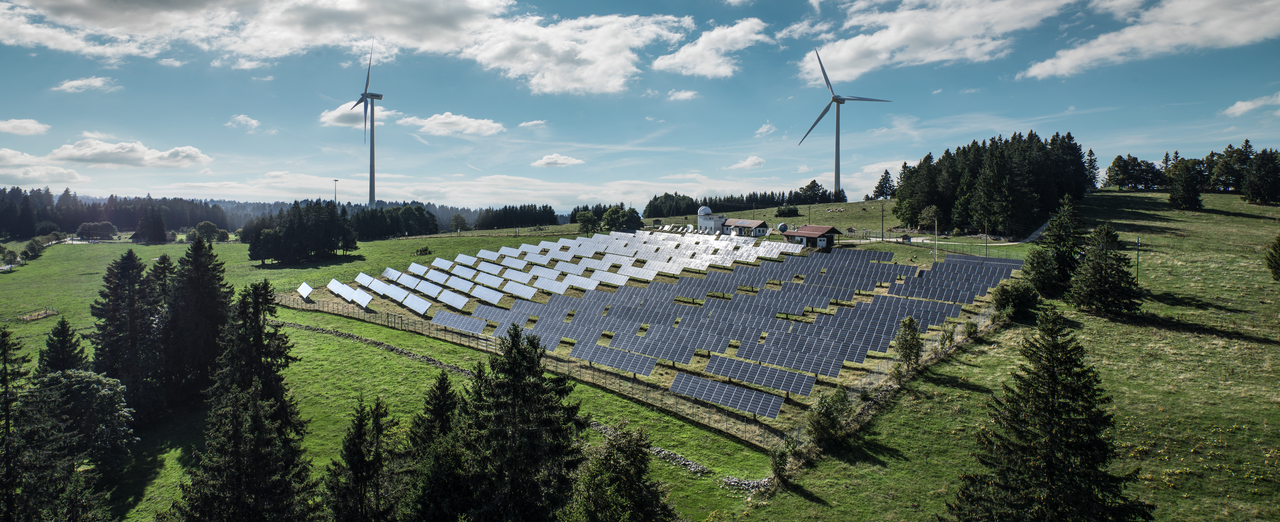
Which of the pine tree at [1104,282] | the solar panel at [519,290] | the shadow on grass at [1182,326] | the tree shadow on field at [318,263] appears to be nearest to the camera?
the shadow on grass at [1182,326]

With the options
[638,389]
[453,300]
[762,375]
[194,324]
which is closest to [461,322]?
[453,300]

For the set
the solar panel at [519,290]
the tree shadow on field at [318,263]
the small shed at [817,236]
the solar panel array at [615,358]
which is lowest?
the solar panel array at [615,358]

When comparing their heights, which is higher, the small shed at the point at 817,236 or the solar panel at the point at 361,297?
the small shed at the point at 817,236

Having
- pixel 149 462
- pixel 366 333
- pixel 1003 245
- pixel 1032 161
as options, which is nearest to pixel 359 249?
pixel 366 333

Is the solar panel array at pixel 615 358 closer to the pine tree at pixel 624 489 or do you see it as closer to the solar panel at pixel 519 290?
the pine tree at pixel 624 489

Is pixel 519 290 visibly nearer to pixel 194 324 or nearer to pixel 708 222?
pixel 194 324

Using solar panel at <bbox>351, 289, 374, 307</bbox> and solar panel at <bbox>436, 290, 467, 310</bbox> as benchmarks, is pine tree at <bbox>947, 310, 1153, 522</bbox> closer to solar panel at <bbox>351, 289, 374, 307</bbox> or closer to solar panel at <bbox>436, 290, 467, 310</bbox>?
solar panel at <bbox>436, 290, 467, 310</bbox>

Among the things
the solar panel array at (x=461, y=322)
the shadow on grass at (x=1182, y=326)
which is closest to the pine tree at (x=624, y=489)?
the solar panel array at (x=461, y=322)

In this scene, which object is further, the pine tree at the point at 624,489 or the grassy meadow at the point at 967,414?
the grassy meadow at the point at 967,414

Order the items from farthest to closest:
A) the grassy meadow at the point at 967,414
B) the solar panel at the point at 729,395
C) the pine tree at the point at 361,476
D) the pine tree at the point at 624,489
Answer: the solar panel at the point at 729,395 → the grassy meadow at the point at 967,414 → the pine tree at the point at 361,476 → the pine tree at the point at 624,489

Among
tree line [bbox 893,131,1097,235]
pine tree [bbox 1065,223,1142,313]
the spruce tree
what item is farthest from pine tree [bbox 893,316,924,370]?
tree line [bbox 893,131,1097,235]
